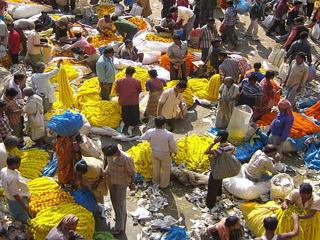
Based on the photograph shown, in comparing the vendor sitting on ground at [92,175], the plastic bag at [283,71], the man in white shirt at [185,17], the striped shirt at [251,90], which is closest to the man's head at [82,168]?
the vendor sitting on ground at [92,175]

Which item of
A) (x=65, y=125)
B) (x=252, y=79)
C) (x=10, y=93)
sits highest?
(x=252, y=79)

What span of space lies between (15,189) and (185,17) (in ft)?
28.4

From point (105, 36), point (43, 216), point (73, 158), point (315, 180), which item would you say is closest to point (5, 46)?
point (105, 36)

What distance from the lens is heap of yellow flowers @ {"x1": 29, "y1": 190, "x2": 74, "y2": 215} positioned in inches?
297

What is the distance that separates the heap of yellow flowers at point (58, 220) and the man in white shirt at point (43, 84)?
3570 mm

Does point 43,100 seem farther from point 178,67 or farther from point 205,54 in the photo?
point 205,54

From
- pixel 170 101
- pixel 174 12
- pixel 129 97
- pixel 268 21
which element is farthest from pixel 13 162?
pixel 268 21

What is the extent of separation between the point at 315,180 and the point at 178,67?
4.26 m

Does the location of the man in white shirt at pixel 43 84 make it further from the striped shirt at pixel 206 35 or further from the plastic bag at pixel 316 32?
the plastic bag at pixel 316 32

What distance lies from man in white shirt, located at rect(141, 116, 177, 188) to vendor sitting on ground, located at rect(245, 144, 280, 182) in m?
1.35

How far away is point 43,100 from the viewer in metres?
10.4

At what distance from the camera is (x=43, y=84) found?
10.2 meters

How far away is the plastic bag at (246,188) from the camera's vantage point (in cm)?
852

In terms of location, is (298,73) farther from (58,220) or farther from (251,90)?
(58,220)
